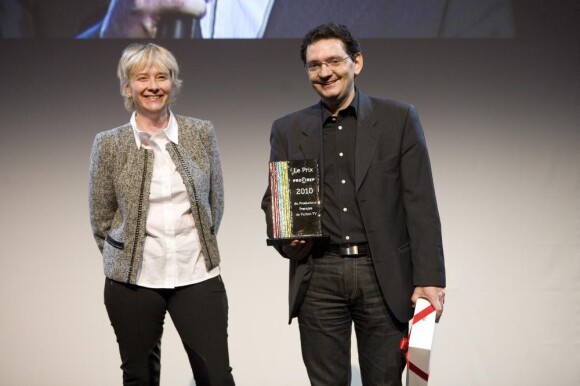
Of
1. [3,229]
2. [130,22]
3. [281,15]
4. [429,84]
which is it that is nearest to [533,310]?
[429,84]

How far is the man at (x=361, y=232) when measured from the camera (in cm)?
214

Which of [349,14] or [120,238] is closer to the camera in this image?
[120,238]

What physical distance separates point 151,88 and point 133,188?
1.02ft

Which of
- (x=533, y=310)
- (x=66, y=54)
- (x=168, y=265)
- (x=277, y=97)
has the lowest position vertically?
(x=533, y=310)

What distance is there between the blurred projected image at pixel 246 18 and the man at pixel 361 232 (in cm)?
160

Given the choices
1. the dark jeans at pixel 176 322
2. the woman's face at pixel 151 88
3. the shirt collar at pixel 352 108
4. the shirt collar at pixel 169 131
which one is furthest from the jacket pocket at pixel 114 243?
the shirt collar at pixel 352 108

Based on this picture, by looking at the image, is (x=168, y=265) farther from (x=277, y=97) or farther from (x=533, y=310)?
(x=533, y=310)

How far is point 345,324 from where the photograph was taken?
2207mm

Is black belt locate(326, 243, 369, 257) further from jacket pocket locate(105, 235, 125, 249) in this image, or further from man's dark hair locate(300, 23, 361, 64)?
jacket pocket locate(105, 235, 125, 249)

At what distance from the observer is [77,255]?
3910 mm

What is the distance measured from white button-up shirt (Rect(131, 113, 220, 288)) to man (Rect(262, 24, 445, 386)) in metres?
0.28

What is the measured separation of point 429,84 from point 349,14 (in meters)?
0.56

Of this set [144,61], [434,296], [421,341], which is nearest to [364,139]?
[434,296]

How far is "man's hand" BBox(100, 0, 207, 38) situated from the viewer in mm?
3730
